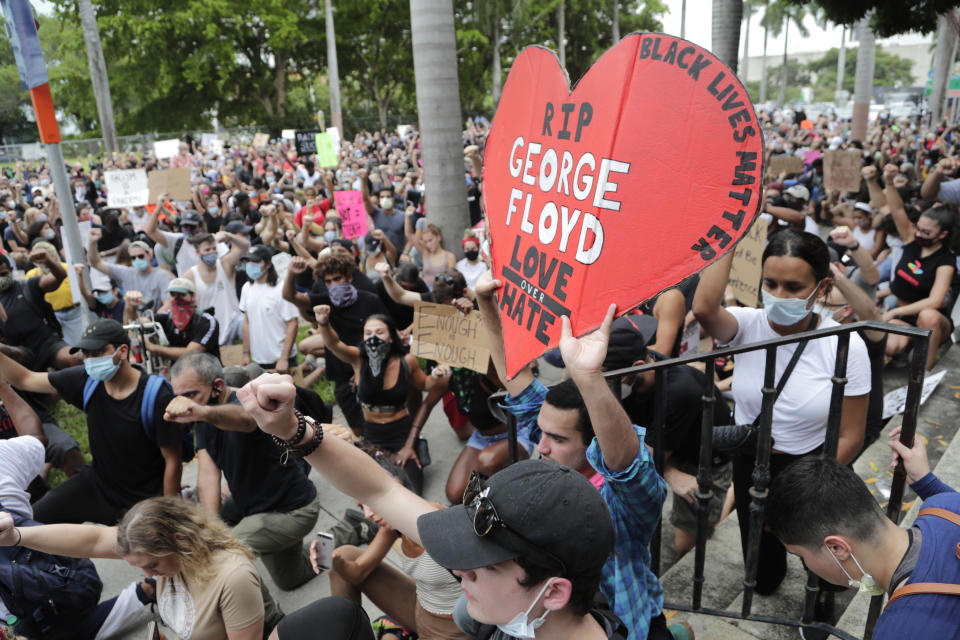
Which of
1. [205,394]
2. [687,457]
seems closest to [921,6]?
[687,457]

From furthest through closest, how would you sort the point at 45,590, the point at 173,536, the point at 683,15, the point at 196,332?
the point at 683,15, the point at 196,332, the point at 45,590, the point at 173,536

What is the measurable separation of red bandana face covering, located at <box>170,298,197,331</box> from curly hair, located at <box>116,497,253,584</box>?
3.63m

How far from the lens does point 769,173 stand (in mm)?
12672

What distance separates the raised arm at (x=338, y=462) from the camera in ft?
6.13

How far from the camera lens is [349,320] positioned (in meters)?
6.20

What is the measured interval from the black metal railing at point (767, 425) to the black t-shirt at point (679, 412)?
0.48m

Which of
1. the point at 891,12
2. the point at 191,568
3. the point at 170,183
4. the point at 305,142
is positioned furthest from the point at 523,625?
the point at 305,142

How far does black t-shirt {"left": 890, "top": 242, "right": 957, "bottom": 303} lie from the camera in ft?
17.9

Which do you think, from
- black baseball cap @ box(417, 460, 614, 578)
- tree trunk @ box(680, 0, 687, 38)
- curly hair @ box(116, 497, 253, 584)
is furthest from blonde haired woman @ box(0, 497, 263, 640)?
tree trunk @ box(680, 0, 687, 38)

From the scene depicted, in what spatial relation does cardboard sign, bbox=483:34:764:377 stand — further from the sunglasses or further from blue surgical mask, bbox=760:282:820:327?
blue surgical mask, bbox=760:282:820:327

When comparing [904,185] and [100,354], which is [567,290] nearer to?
[100,354]

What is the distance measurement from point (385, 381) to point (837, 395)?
3.52 meters

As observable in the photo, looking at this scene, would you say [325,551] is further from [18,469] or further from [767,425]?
[767,425]

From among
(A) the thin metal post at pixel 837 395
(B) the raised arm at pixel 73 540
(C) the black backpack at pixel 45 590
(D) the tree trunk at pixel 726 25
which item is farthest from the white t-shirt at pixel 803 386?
(D) the tree trunk at pixel 726 25
